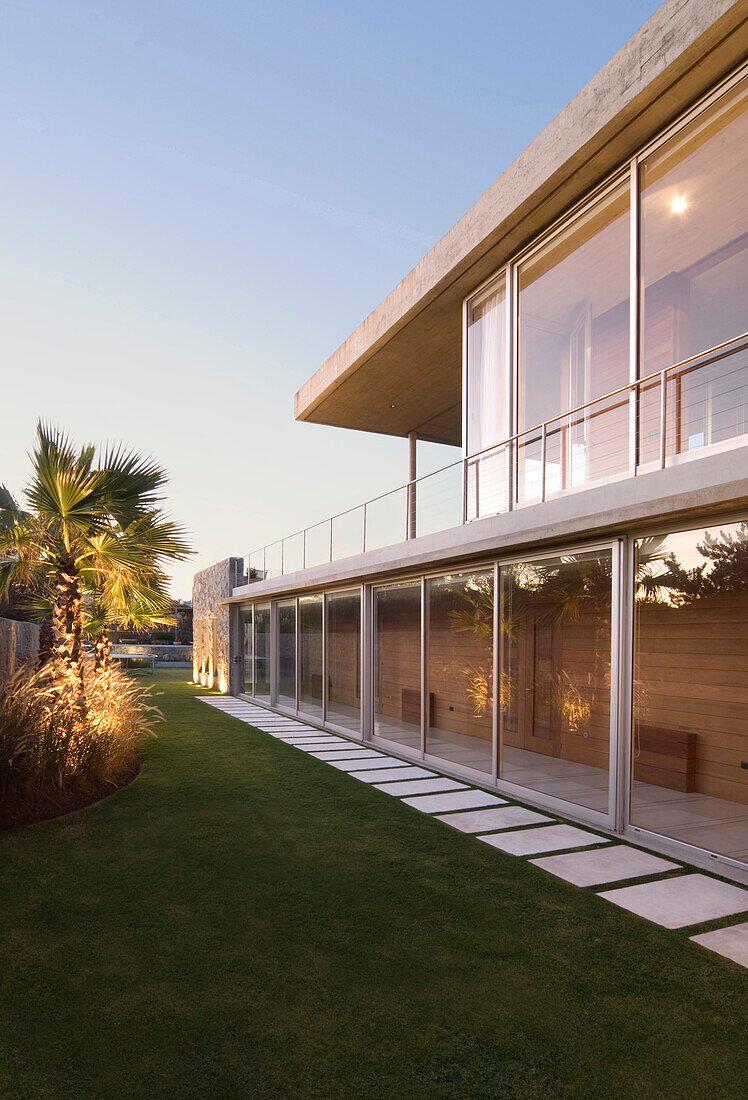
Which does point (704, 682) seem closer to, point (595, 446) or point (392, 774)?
point (595, 446)

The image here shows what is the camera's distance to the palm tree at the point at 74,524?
730 centimetres

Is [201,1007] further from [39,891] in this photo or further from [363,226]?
[363,226]

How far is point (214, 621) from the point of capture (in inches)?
835

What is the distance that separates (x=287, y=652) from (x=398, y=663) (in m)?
5.51

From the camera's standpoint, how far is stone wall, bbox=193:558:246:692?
19188mm

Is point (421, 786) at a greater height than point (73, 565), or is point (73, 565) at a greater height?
point (73, 565)

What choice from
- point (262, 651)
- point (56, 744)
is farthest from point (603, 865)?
point (262, 651)

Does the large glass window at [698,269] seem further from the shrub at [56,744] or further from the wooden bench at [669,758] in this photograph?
the shrub at [56,744]

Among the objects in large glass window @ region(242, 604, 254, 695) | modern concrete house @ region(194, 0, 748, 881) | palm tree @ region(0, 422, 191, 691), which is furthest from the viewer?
large glass window @ region(242, 604, 254, 695)

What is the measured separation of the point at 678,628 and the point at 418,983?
4.82 metres

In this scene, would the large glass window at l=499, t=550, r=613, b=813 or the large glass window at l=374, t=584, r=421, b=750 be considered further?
the large glass window at l=374, t=584, r=421, b=750

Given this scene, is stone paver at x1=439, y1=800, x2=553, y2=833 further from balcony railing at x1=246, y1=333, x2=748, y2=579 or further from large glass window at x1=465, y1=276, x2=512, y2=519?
large glass window at x1=465, y1=276, x2=512, y2=519

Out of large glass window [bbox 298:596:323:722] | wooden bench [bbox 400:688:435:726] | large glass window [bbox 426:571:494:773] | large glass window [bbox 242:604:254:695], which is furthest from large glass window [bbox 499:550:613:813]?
large glass window [bbox 242:604:254:695]

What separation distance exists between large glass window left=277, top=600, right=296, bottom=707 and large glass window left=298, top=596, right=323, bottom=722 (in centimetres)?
50
